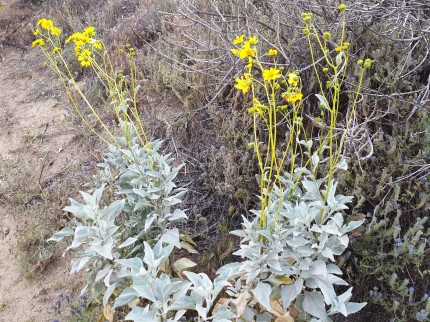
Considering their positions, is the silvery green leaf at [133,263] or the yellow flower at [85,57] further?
the yellow flower at [85,57]

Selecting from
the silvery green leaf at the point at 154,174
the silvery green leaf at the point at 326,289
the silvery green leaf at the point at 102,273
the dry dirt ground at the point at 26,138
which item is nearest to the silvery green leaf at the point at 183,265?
the silvery green leaf at the point at 102,273

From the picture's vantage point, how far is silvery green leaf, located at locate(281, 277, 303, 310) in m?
2.08

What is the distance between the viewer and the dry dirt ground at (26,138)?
316 centimetres

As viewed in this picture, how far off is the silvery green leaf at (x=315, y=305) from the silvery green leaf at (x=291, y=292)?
0.33 ft

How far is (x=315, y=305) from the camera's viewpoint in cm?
213

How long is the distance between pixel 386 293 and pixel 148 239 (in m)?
1.38

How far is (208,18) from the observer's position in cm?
448

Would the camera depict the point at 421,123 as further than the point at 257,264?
Yes

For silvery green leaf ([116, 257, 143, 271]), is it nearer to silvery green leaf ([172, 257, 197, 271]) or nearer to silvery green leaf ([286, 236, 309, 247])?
silvery green leaf ([172, 257, 197, 271])

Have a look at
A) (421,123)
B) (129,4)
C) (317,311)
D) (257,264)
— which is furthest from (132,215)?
(129,4)

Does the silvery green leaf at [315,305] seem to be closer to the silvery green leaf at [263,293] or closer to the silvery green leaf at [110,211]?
the silvery green leaf at [263,293]

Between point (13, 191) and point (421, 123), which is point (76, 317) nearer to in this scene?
point (13, 191)

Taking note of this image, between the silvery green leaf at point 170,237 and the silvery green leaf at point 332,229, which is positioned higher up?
the silvery green leaf at point 332,229

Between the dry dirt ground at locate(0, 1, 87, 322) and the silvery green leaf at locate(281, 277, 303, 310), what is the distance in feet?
5.29
